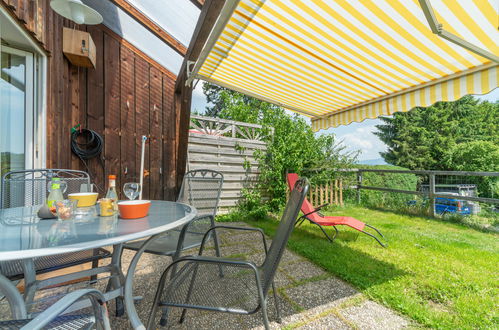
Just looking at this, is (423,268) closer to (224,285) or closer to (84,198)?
(224,285)

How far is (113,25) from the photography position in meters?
3.84

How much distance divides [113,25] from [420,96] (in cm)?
474

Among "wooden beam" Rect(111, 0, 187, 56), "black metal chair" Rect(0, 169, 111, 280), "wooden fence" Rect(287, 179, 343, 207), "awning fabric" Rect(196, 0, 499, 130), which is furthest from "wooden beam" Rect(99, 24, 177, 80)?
"wooden fence" Rect(287, 179, 343, 207)

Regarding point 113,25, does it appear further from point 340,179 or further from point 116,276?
point 340,179

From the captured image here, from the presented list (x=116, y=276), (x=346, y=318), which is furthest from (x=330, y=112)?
(x=116, y=276)

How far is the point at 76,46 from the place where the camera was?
319 centimetres

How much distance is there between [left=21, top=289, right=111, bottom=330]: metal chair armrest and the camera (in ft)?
1.84

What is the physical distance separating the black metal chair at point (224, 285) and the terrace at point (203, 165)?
0.01 m

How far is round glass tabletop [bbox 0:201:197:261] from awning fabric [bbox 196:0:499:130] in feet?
5.60

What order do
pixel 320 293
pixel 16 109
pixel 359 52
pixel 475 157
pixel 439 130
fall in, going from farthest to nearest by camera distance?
pixel 439 130, pixel 475 157, pixel 16 109, pixel 359 52, pixel 320 293

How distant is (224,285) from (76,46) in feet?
12.4

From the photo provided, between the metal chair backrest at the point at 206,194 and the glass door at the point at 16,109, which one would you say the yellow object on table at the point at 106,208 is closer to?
the metal chair backrest at the point at 206,194

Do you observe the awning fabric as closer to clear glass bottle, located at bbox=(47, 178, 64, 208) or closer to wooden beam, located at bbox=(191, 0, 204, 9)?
wooden beam, located at bbox=(191, 0, 204, 9)

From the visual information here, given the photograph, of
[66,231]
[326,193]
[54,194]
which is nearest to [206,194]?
[54,194]
